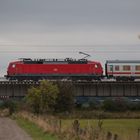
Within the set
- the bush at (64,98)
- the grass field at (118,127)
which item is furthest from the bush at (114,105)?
the grass field at (118,127)

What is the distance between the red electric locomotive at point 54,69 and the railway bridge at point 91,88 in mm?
1429

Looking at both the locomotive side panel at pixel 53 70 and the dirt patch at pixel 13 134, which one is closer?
the dirt patch at pixel 13 134

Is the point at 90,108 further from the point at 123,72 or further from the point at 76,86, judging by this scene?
the point at 123,72

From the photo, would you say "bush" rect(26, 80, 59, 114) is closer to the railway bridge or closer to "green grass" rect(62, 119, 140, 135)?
the railway bridge

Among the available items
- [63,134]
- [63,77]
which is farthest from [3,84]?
[63,134]

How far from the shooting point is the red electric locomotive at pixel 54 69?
93000 mm

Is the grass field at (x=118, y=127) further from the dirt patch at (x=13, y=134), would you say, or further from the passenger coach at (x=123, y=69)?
the passenger coach at (x=123, y=69)

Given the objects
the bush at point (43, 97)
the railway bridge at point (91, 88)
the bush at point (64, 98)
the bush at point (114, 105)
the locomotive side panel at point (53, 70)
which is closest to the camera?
the bush at point (43, 97)

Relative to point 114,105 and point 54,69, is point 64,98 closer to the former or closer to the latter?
point 54,69

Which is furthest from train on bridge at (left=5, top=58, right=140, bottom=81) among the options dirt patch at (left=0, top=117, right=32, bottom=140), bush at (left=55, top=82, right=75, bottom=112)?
dirt patch at (left=0, top=117, right=32, bottom=140)

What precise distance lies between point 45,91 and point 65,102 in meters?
9.27

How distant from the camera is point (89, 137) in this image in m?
25.6

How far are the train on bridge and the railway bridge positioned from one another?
4.61 ft

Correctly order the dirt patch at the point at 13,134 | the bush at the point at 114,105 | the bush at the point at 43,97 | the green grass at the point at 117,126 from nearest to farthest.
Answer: the dirt patch at the point at 13,134 < the green grass at the point at 117,126 < the bush at the point at 43,97 < the bush at the point at 114,105
